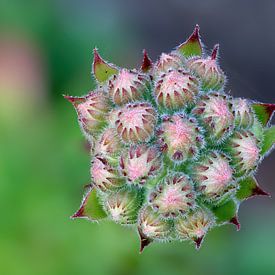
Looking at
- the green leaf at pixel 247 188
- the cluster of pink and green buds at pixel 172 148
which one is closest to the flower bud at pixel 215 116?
the cluster of pink and green buds at pixel 172 148

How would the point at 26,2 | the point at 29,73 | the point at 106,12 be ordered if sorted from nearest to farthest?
the point at 29,73
the point at 26,2
the point at 106,12

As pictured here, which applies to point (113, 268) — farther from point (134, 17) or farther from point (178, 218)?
point (134, 17)

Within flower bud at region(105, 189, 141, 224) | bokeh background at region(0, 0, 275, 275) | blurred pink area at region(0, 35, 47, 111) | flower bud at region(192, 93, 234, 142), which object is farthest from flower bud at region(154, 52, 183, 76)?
blurred pink area at region(0, 35, 47, 111)

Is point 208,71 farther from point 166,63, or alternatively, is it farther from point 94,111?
point 94,111

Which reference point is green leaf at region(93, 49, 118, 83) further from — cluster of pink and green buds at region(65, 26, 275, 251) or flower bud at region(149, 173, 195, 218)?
flower bud at region(149, 173, 195, 218)

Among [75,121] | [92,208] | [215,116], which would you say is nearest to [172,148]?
[215,116]

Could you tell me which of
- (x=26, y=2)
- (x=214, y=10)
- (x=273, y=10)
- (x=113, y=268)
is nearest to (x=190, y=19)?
(x=214, y=10)
